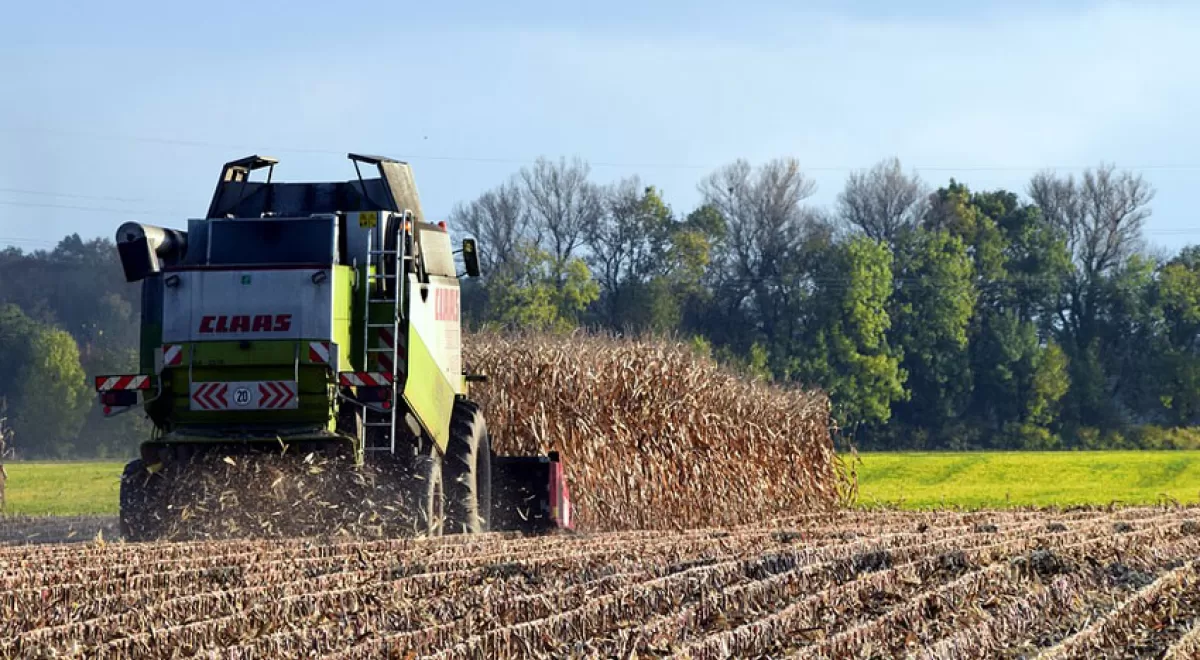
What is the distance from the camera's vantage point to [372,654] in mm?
7168

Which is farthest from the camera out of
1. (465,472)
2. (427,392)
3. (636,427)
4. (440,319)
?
(636,427)

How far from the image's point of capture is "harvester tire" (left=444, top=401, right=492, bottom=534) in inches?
584

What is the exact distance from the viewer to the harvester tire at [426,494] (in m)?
13.9

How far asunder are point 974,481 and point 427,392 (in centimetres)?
2432

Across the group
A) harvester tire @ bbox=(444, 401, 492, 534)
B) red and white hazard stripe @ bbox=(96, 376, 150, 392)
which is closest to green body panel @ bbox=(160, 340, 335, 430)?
red and white hazard stripe @ bbox=(96, 376, 150, 392)

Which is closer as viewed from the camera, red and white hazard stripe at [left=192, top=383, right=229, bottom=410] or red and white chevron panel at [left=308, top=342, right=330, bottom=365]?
red and white chevron panel at [left=308, top=342, right=330, bottom=365]

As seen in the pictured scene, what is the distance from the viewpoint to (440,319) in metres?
15.1

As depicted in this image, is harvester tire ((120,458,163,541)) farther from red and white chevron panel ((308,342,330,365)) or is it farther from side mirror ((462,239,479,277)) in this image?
side mirror ((462,239,479,277))

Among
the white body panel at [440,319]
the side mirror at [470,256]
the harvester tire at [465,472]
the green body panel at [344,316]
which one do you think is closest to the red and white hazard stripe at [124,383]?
the green body panel at [344,316]

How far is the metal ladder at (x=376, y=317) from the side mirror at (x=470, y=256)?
1595mm

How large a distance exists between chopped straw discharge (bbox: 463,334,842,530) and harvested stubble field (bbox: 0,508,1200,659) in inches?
235

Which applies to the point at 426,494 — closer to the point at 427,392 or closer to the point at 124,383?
the point at 427,392

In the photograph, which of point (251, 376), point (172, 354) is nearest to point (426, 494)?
point (251, 376)

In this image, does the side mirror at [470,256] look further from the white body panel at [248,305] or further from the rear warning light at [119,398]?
the rear warning light at [119,398]
